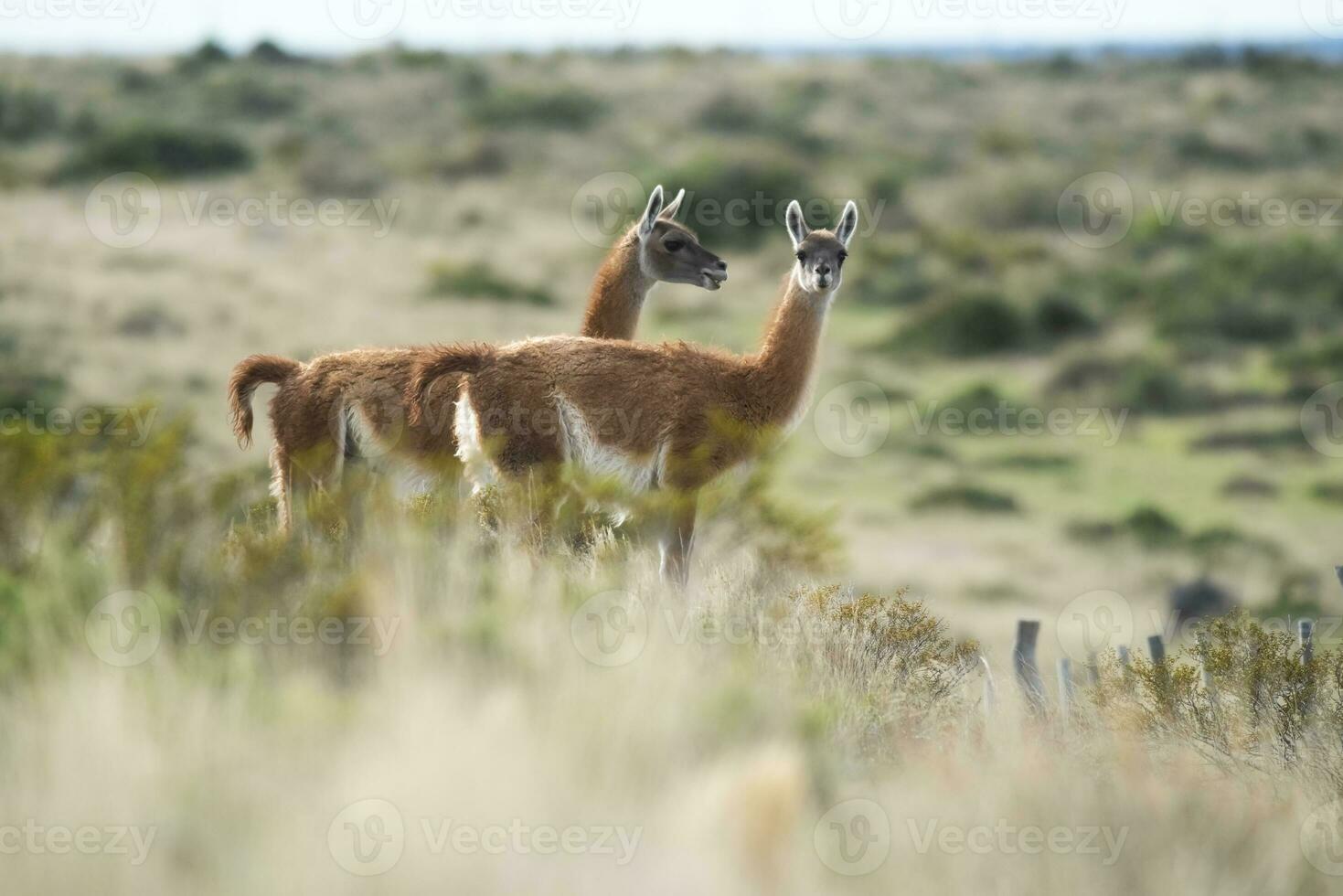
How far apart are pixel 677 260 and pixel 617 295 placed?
0.38 m

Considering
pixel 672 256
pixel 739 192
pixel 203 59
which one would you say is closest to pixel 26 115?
pixel 203 59

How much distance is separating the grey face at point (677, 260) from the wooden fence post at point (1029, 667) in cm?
248

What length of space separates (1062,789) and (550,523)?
2.78 m

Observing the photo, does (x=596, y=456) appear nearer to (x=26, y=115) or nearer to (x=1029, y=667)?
(x=1029, y=667)

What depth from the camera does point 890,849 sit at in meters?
4.01

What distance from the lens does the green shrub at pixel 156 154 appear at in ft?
139

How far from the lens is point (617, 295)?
880cm

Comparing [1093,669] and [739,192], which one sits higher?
[739,192]

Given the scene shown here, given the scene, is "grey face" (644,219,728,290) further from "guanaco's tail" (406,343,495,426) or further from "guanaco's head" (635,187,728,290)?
"guanaco's tail" (406,343,495,426)

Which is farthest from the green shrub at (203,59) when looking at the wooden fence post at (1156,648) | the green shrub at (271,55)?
the wooden fence post at (1156,648)

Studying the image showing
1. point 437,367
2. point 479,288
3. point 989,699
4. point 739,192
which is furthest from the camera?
point 739,192

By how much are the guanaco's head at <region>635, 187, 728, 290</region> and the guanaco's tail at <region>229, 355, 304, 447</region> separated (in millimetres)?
2029

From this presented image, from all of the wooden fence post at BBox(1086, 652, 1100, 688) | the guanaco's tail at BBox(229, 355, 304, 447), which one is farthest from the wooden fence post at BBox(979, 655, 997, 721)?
the guanaco's tail at BBox(229, 355, 304, 447)

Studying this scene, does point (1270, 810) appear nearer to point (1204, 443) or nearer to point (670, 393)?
point (670, 393)
